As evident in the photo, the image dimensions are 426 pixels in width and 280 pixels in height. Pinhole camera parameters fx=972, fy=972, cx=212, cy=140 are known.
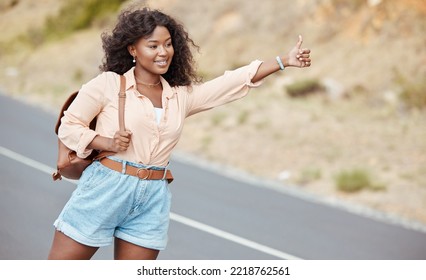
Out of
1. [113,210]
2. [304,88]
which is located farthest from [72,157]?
[304,88]

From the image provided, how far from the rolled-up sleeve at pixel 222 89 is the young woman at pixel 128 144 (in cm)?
11

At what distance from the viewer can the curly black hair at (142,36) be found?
5516mm

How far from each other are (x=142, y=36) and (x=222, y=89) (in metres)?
0.61

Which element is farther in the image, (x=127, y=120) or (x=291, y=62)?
(x=291, y=62)

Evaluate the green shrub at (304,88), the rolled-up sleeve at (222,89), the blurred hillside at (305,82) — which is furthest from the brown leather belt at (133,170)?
the green shrub at (304,88)

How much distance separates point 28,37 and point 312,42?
12783 mm

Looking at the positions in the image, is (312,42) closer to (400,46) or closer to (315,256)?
(400,46)

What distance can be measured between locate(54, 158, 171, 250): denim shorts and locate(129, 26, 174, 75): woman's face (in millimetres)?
571

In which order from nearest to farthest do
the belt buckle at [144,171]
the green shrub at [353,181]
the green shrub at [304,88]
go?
the belt buckle at [144,171] → the green shrub at [353,181] → the green shrub at [304,88]

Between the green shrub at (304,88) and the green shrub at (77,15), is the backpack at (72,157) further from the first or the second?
the green shrub at (77,15)

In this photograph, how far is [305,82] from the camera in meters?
28.5

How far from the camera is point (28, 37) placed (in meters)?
39.4

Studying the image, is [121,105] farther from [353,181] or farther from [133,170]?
[353,181]

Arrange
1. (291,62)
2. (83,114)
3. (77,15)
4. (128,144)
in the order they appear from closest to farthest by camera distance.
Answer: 1. (128,144)
2. (83,114)
3. (291,62)
4. (77,15)
